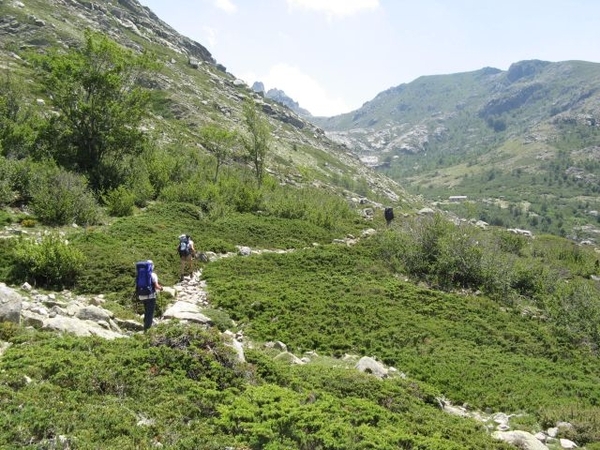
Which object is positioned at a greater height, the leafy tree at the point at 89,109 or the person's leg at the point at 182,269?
the leafy tree at the point at 89,109

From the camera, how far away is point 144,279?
1378 centimetres

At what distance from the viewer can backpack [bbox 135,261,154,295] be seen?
13688 mm

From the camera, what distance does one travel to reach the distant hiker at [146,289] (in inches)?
536

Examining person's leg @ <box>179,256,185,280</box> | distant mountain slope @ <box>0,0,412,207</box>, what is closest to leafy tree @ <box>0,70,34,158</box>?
distant mountain slope @ <box>0,0,412,207</box>

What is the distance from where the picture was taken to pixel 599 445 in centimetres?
1122

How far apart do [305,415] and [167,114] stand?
273 feet

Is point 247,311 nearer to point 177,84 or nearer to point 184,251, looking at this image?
point 184,251

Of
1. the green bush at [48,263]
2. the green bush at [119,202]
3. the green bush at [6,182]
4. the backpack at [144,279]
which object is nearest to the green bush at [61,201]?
the green bush at [6,182]

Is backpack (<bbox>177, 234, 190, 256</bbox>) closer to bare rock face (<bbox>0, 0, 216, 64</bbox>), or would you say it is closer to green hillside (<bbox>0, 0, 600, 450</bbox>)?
green hillside (<bbox>0, 0, 600, 450</bbox>)

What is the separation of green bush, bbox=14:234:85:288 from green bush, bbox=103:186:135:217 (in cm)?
1069

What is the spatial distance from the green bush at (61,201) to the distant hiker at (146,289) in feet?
38.4

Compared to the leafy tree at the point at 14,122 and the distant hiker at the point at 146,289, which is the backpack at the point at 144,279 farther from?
the leafy tree at the point at 14,122

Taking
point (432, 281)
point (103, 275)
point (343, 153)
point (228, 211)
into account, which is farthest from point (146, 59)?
point (343, 153)

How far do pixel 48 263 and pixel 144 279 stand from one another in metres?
5.02
